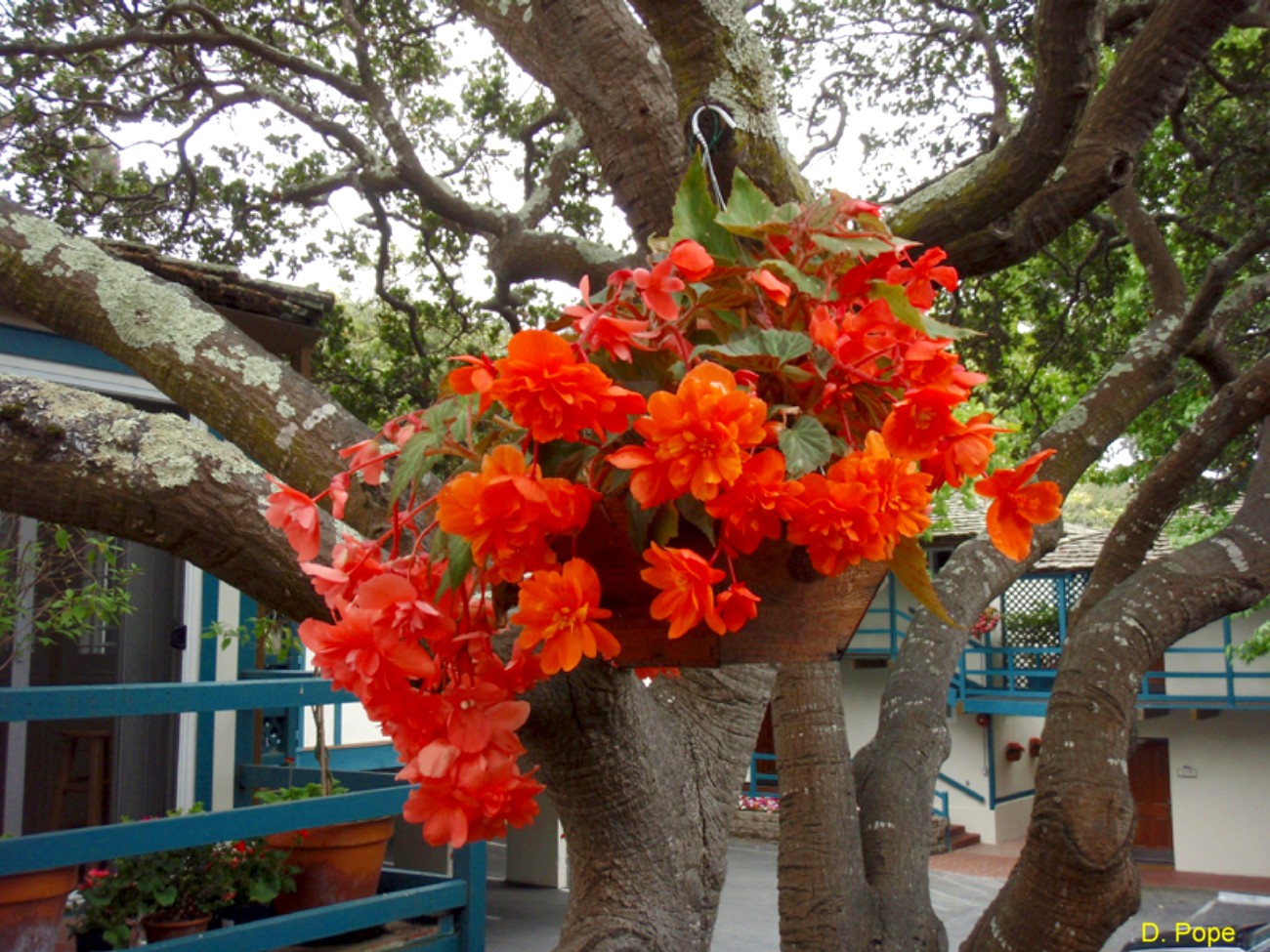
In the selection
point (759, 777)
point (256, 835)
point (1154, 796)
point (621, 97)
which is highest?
point (621, 97)

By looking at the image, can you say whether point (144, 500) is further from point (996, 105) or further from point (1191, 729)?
point (1191, 729)

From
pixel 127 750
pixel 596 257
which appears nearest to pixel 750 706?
pixel 596 257

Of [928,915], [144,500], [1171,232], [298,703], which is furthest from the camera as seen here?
[1171,232]

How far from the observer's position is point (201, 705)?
3.84 meters

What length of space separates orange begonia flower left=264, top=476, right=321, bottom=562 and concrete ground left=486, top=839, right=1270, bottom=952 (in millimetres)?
6195

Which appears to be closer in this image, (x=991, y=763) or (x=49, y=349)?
(x=49, y=349)

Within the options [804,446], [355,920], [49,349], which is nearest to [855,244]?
[804,446]

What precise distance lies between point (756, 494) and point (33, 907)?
154 inches

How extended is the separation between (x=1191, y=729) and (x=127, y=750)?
15.5m

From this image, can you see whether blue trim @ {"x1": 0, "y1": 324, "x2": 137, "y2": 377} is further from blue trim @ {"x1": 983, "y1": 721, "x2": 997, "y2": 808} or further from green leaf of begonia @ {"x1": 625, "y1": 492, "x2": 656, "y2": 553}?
blue trim @ {"x1": 983, "y1": 721, "x2": 997, "y2": 808}

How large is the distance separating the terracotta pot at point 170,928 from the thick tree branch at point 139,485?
11.2 feet

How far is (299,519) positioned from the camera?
3.94ft

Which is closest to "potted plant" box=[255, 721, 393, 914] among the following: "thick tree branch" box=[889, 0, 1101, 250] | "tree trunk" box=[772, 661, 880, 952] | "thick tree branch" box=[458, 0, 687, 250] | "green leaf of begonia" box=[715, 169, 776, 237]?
"tree trunk" box=[772, 661, 880, 952]

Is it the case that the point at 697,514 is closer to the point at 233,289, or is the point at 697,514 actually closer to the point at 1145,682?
the point at 233,289
